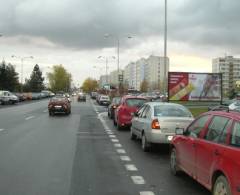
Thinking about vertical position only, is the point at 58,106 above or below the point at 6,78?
below

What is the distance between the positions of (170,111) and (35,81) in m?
158

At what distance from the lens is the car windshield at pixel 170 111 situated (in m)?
14.1

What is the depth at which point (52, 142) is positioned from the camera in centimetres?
1617

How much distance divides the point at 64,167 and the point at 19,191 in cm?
273

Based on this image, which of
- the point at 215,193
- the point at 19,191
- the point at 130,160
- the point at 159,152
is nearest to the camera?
the point at 215,193

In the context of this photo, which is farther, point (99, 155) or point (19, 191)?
point (99, 155)

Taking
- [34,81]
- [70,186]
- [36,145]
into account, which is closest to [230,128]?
[70,186]

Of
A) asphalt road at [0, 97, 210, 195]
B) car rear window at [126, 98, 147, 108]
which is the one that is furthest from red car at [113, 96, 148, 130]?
asphalt road at [0, 97, 210, 195]

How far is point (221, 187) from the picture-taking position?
6.91 metres

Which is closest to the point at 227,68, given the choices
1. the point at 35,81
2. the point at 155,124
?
the point at 35,81

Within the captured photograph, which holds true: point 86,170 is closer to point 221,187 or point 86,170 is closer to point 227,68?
point 221,187

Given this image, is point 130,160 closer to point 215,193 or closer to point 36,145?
point 36,145

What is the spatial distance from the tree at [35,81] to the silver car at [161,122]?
460 ft

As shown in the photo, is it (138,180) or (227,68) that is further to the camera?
(227,68)
